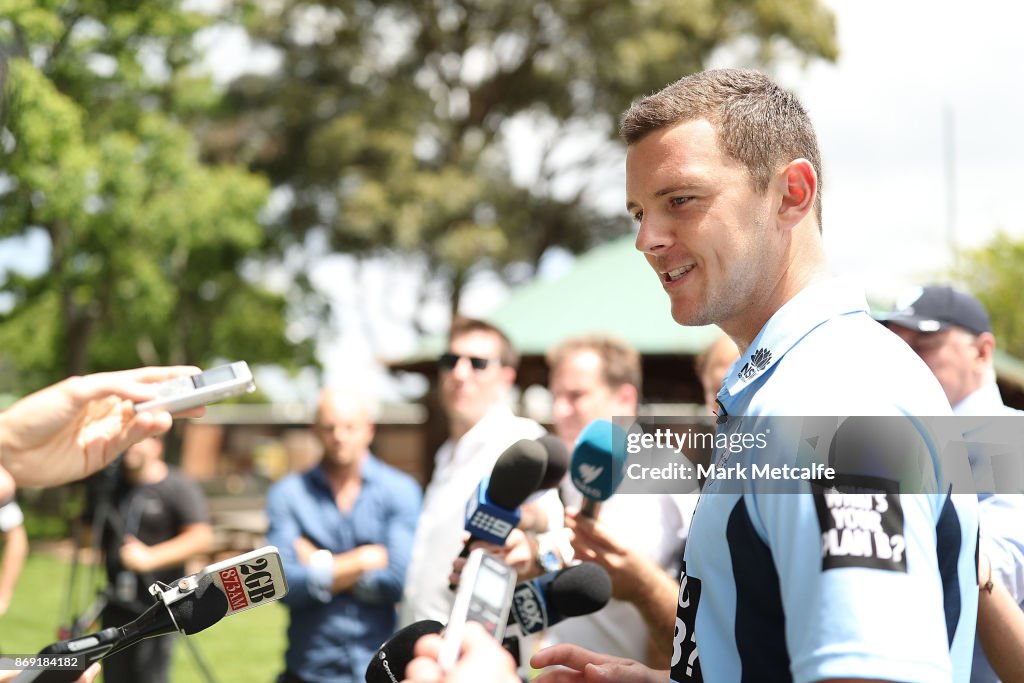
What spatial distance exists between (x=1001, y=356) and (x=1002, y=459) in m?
15.3

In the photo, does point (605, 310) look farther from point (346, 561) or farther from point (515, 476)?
point (515, 476)

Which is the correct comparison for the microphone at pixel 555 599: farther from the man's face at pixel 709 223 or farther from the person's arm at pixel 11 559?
the person's arm at pixel 11 559

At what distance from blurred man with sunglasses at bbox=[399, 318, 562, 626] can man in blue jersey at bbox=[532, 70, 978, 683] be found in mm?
1551

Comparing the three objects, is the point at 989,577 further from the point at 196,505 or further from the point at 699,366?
the point at 196,505

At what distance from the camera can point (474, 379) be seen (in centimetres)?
455

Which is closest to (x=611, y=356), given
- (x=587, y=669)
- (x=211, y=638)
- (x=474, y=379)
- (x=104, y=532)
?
(x=474, y=379)

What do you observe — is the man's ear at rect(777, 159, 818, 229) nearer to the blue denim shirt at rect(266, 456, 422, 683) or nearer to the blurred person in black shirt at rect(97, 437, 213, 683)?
the blue denim shirt at rect(266, 456, 422, 683)

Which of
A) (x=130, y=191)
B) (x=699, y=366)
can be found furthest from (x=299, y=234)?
(x=699, y=366)

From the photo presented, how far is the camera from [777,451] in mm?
1602

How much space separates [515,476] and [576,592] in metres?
0.42

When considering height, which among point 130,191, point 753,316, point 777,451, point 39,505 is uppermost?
point 130,191

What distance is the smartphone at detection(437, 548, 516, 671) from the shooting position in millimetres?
1518

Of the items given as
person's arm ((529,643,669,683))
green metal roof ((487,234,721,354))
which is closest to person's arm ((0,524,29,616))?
person's arm ((529,643,669,683))

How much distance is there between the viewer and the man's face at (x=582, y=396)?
431 centimetres
